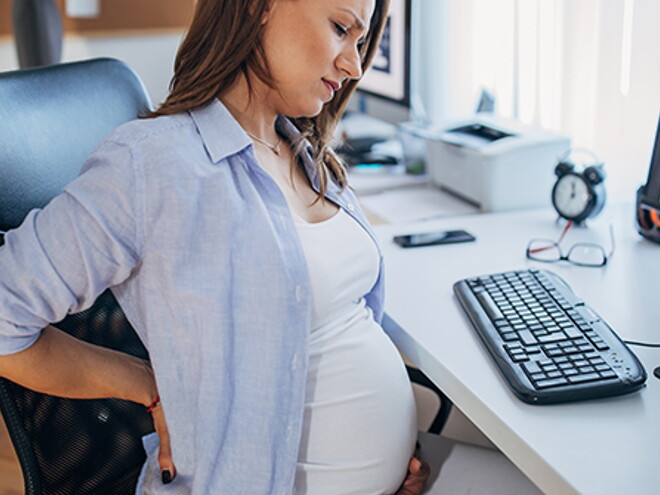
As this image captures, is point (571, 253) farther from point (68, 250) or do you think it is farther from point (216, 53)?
point (68, 250)

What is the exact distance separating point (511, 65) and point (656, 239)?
2.90ft

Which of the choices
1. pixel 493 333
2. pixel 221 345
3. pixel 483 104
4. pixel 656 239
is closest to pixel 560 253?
pixel 656 239

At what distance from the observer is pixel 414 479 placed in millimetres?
1163

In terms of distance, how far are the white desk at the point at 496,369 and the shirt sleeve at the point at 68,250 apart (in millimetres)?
487

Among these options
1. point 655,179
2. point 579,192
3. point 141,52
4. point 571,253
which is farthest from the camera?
point 141,52

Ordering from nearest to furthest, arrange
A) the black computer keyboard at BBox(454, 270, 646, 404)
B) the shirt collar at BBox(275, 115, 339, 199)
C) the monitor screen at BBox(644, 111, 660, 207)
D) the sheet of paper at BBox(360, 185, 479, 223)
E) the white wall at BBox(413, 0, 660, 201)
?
the black computer keyboard at BBox(454, 270, 646, 404) < the shirt collar at BBox(275, 115, 339, 199) < the monitor screen at BBox(644, 111, 660, 207) < the white wall at BBox(413, 0, 660, 201) < the sheet of paper at BBox(360, 185, 479, 223)

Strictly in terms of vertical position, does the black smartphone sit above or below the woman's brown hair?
below

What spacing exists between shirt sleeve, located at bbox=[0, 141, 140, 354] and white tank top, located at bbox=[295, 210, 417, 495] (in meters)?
0.26

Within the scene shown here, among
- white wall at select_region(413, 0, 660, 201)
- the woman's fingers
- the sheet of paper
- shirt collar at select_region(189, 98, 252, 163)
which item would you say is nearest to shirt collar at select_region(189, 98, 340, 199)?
shirt collar at select_region(189, 98, 252, 163)

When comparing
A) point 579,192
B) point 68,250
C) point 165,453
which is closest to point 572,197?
point 579,192

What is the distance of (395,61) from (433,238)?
0.87m

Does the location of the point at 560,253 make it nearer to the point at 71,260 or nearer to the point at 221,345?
the point at 221,345

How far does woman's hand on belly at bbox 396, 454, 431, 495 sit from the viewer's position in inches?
45.1

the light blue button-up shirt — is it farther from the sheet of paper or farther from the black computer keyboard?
the sheet of paper
